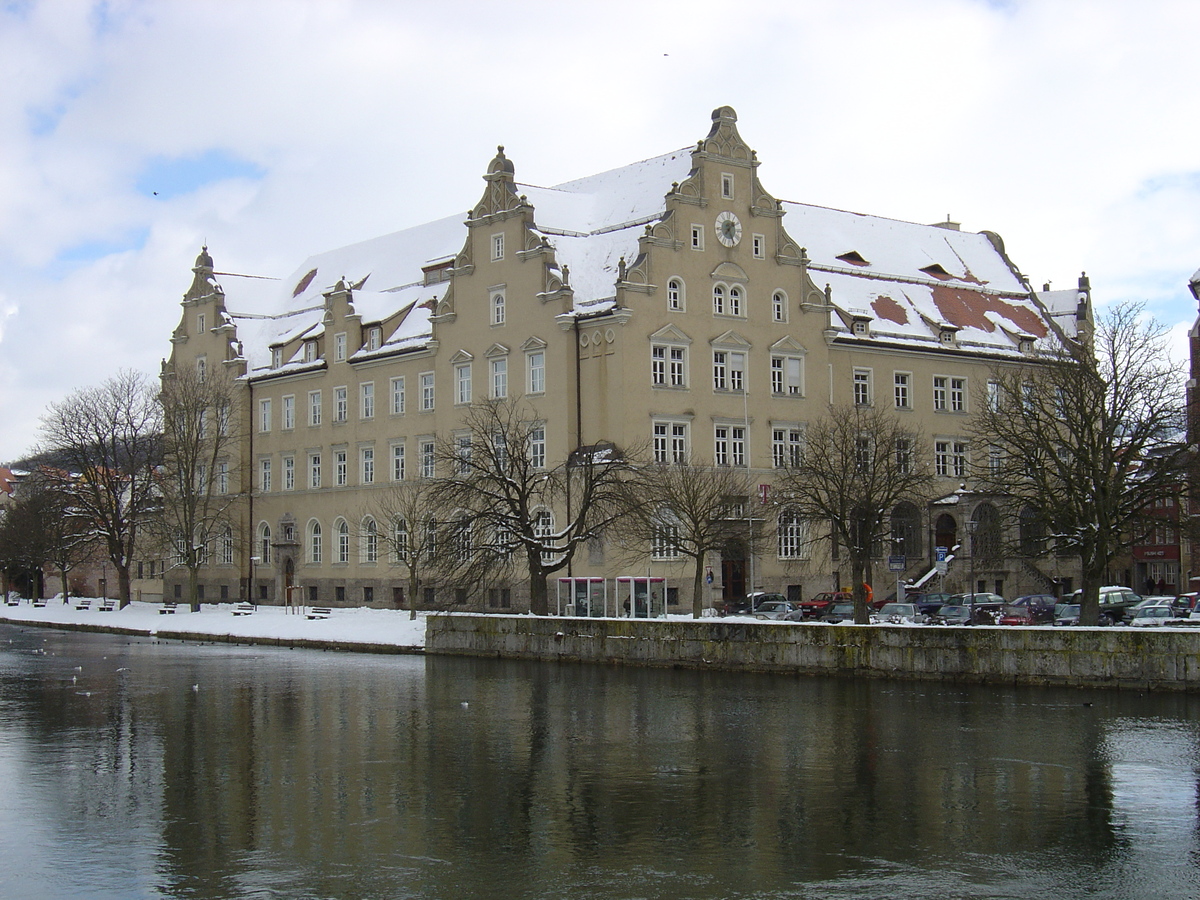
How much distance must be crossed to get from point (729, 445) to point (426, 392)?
17.6 metres

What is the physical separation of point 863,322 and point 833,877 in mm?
62097

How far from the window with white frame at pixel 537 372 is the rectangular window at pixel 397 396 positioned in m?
11.6

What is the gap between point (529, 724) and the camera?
3228cm

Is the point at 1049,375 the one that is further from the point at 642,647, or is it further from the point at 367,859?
the point at 367,859

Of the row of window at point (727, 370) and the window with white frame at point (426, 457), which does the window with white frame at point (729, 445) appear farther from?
the window with white frame at point (426, 457)

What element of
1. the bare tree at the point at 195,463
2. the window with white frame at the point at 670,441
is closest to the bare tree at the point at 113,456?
the bare tree at the point at 195,463

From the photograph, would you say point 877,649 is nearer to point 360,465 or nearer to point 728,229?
point 728,229

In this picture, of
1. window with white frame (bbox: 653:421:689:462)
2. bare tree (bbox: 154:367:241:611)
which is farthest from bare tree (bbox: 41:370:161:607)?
window with white frame (bbox: 653:421:689:462)

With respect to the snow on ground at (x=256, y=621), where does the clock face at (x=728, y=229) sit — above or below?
above

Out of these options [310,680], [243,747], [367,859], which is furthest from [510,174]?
[367,859]

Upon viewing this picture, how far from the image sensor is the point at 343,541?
278 feet

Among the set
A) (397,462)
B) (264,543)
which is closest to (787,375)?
(397,462)

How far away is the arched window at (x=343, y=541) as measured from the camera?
8425 cm

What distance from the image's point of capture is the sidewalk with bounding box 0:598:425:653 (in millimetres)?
59281
